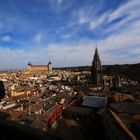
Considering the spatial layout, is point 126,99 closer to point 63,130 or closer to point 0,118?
point 63,130

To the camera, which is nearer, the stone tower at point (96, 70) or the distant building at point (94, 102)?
the distant building at point (94, 102)

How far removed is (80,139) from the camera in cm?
2538

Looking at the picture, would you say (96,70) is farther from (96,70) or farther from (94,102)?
(94,102)

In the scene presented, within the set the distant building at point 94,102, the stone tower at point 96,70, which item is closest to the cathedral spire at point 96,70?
the stone tower at point 96,70

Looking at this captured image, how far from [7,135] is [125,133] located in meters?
18.0

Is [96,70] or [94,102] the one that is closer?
[94,102]

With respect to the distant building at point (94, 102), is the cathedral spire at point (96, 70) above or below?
above

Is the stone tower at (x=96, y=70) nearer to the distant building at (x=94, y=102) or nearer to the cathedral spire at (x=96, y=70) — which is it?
the cathedral spire at (x=96, y=70)

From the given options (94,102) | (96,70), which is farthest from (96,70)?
(94,102)

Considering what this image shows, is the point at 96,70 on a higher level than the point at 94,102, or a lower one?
higher

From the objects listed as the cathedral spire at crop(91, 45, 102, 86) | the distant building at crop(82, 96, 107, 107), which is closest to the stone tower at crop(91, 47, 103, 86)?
the cathedral spire at crop(91, 45, 102, 86)

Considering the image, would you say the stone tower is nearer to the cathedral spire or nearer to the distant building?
the cathedral spire

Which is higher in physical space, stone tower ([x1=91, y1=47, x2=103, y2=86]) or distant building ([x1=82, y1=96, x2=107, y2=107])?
stone tower ([x1=91, y1=47, x2=103, y2=86])

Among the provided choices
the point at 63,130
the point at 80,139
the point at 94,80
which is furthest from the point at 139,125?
the point at 94,80
